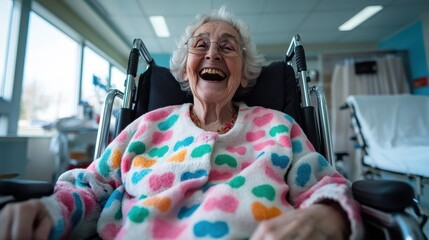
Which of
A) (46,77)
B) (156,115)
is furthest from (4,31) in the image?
(156,115)

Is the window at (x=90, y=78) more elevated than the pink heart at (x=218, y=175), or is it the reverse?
the window at (x=90, y=78)

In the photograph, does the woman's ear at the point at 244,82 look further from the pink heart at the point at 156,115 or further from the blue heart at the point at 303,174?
the blue heart at the point at 303,174

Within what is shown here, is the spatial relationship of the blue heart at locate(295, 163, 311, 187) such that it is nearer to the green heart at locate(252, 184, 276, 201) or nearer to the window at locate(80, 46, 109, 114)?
the green heart at locate(252, 184, 276, 201)

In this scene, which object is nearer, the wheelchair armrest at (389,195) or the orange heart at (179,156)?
the wheelchair armrest at (389,195)

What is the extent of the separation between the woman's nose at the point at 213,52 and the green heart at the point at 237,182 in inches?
18.3

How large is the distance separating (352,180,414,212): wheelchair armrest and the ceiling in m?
2.46

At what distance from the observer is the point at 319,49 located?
185 inches

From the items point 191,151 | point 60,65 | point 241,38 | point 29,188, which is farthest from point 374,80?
point 60,65

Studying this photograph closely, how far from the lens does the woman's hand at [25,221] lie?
41 centimetres

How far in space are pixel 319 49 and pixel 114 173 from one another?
15.9 ft

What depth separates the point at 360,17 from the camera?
3547mm

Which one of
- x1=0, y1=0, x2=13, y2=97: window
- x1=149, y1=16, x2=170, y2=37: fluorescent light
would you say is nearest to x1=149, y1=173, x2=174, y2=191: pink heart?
x1=0, y1=0, x2=13, y2=97: window

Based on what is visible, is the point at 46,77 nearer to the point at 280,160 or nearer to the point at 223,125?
the point at 223,125

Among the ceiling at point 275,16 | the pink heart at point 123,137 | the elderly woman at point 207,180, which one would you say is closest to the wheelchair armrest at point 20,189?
the elderly woman at point 207,180
